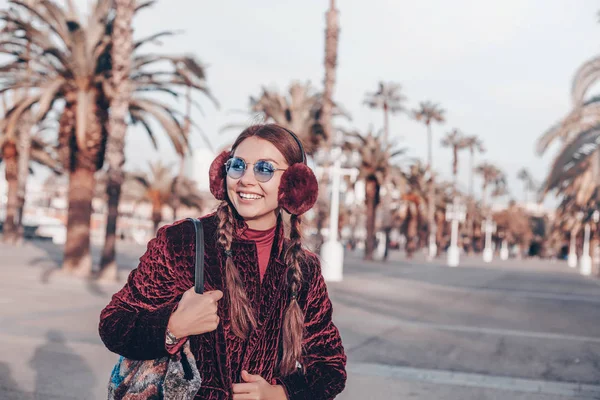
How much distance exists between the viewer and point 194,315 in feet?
7.51

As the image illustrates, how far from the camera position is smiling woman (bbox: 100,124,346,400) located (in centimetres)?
237

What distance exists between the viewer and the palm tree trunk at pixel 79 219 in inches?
753

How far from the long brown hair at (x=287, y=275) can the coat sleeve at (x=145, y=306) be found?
0.54 feet

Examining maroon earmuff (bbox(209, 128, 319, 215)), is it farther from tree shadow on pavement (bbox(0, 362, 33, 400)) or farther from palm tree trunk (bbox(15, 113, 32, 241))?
palm tree trunk (bbox(15, 113, 32, 241))

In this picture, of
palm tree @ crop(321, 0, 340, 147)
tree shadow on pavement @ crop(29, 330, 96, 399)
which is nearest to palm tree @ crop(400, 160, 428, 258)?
palm tree @ crop(321, 0, 340, 147)

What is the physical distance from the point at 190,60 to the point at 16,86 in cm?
414

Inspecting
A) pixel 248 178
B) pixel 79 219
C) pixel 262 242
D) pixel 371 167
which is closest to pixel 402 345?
pixel 262 242

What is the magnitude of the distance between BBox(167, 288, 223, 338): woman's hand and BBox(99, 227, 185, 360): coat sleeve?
0.04 metres

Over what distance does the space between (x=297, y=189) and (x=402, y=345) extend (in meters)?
8.30

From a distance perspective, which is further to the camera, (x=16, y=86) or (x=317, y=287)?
(x=16, y=86)

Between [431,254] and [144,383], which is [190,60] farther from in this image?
[431,254]

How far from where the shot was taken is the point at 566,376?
348 inches

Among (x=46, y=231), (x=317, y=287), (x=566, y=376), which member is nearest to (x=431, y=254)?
(x=46, y=231)

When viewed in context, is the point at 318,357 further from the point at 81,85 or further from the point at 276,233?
the point at 81,85
